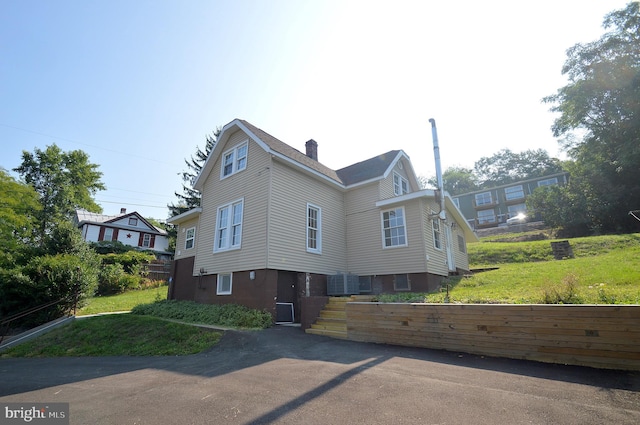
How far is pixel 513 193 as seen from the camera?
43875 mm

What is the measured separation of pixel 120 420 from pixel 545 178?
168 ft

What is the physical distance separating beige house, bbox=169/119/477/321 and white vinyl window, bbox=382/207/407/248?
0.15 ft

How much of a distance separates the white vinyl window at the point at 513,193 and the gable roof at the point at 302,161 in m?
35.7

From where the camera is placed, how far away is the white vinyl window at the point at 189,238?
1714 centimetres

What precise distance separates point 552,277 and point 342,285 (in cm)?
757

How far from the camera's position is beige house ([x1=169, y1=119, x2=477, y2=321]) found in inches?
448

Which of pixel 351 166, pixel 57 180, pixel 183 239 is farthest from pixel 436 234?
pixel 57 180

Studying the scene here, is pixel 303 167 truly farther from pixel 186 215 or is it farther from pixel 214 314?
pixel 186 215

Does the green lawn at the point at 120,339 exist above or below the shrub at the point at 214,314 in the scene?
below

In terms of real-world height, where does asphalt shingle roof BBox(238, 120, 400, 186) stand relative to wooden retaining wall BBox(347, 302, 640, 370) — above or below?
above

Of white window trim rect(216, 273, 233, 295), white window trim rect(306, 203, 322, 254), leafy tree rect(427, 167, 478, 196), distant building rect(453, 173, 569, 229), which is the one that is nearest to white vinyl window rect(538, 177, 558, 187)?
distant building rect(453, 173, 569, 229)

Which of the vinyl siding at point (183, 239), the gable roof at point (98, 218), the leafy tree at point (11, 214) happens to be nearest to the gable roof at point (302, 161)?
the vinyl siding at point (183, 239)

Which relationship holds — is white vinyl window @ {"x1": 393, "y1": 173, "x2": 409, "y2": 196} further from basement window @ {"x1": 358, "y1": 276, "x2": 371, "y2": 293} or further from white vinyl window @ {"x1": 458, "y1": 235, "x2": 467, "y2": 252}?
basement window @ {"x1": 358, "y1": 276, "x2": 371, "y2": 293}

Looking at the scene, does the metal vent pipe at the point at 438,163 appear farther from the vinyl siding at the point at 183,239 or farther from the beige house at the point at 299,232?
the vinyl siding at the point at 183,239
